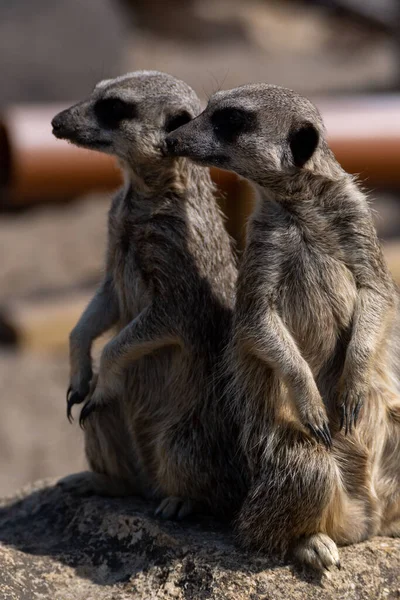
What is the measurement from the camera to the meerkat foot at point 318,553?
9.93 feet

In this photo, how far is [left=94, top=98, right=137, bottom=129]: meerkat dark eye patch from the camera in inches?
131

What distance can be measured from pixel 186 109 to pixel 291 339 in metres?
0.82

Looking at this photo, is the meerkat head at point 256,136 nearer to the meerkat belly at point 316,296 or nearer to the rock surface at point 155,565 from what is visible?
the meerkat belly at point 316,296

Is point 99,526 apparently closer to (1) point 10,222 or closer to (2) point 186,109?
(2) point 186,109

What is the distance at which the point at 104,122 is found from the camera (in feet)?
11.0

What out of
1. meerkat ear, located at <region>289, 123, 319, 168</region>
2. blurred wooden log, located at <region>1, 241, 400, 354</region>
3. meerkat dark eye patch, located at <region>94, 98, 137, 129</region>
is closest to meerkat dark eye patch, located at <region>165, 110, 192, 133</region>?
meerkat dark eye patch, located at <region>94, 98, 137, 129</region>

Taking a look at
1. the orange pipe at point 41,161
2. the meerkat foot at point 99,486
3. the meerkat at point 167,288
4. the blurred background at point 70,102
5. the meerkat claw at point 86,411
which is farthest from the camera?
Result: the blurred background at point 70,102

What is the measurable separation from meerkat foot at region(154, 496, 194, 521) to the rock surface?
0.10ft

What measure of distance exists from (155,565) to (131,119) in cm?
134

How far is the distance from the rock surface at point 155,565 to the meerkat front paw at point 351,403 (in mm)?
439

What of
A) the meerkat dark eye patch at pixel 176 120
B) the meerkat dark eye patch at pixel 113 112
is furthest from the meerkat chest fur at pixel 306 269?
the meerkat dark eye patch at pixel 113 112

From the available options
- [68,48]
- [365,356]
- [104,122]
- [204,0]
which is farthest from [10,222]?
[204,0]

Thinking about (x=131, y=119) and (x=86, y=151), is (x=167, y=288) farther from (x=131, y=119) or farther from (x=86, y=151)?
(x=86, y=151)

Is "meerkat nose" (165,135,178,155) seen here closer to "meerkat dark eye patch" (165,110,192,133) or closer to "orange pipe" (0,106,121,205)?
"meerkat dark eye patch" (165,110,192,133)
